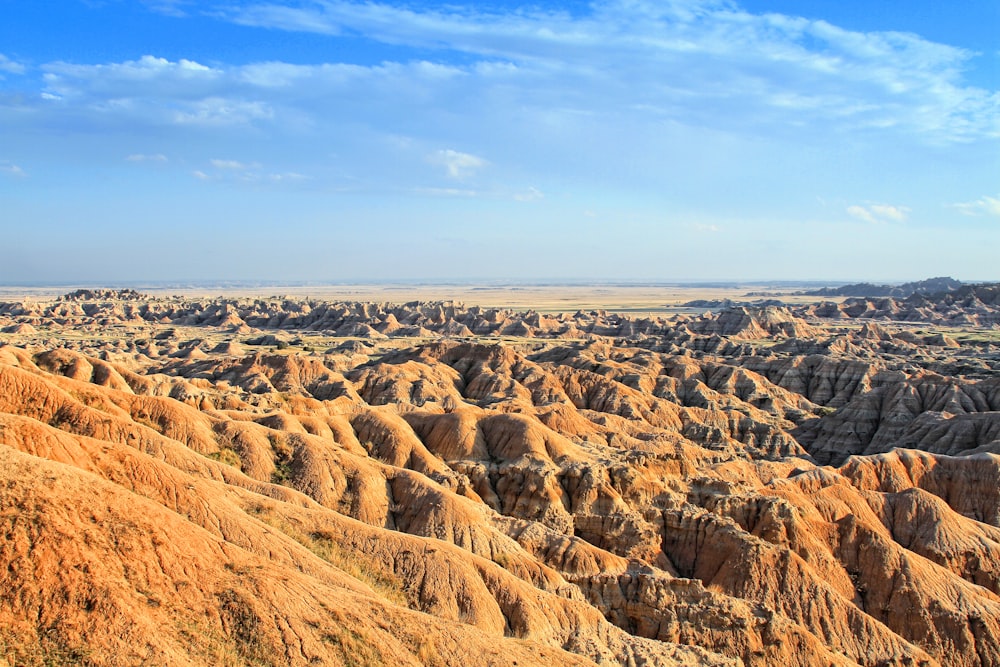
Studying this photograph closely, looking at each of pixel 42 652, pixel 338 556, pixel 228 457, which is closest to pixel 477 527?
pixel 338 556

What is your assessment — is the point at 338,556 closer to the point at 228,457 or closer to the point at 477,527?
the point at 477,527

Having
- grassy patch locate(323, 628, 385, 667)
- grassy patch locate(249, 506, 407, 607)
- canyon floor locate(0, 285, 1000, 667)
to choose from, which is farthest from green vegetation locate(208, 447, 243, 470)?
grassy patch locate(323, 628, 385, 667)

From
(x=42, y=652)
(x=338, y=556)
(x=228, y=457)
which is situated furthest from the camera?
(x=228, y=457)

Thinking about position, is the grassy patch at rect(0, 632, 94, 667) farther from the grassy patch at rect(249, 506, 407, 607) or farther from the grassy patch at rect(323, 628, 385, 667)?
the grassy patch at rect(249, 506, 407, 607)

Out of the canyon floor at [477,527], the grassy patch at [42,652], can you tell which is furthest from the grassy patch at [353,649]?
the grassy patch at [42,652]

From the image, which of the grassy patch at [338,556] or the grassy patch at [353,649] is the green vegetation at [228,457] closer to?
the grassy patch at [338,556]

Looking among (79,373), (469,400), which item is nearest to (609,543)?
(79,373)

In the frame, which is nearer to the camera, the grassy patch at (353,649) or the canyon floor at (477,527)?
the canyon floor at (477,527)

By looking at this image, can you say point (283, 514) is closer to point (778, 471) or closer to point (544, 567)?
point (544, 567)
